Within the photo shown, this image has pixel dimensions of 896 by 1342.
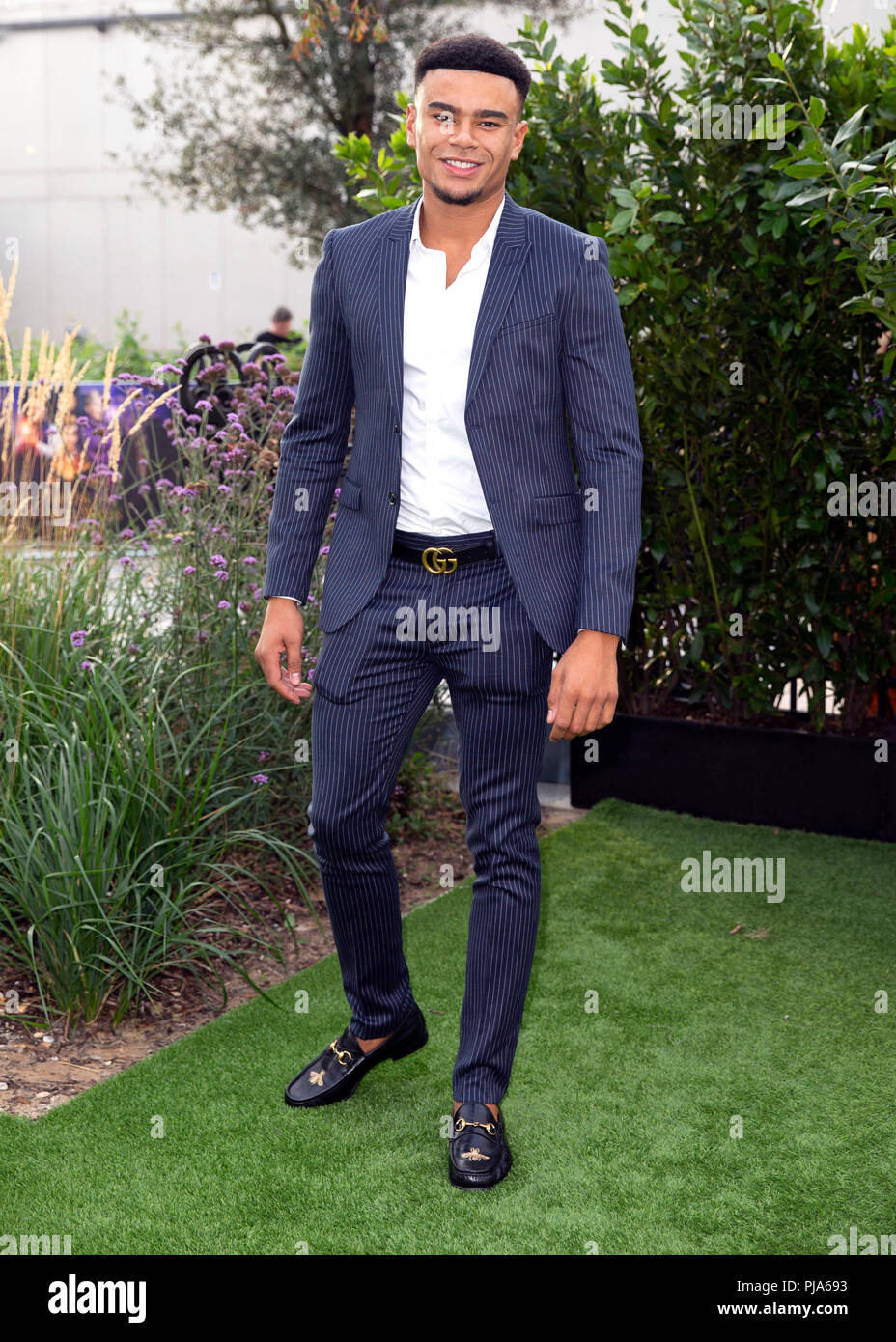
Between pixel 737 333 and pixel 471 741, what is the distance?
2723 mm

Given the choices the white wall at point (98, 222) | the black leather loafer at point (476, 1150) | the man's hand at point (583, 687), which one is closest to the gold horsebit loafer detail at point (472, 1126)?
the black leather loafer at point (476, 1150)

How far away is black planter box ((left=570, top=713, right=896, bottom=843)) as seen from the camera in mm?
4848

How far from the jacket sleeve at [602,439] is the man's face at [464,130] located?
0.26m

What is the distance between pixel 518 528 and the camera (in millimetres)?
2523

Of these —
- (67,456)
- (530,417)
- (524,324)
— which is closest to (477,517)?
(530,417)

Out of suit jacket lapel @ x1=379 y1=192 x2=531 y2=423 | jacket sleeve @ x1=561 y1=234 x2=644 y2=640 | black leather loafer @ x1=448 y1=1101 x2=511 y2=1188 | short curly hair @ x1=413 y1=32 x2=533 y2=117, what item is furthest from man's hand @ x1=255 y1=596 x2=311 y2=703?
short curly hair @ x1=413 y1=32 x2=533 y2=117

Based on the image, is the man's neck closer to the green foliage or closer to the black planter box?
the green foliage

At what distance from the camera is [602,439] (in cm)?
249

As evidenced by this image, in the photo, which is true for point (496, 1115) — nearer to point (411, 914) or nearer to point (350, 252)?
point (411, 914)

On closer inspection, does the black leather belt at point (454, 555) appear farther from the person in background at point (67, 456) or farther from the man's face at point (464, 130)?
the person in background at point (67, 456)

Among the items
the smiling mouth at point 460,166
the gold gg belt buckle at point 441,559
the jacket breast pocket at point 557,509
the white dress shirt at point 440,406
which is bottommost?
the gold gg belt buckle at point 441,559

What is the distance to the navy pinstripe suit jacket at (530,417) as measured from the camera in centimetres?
249

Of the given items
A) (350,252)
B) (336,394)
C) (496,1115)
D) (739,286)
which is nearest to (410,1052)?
(496,1115)

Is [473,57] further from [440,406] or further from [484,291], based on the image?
[440,406]
